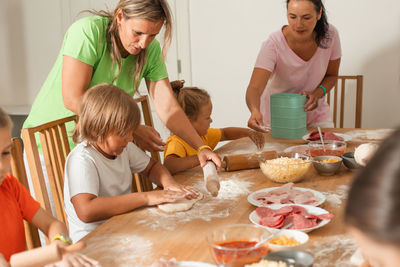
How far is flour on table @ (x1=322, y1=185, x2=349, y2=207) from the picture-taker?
150 centimetres

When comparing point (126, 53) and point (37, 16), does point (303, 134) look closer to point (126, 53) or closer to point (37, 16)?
point (126, 53)

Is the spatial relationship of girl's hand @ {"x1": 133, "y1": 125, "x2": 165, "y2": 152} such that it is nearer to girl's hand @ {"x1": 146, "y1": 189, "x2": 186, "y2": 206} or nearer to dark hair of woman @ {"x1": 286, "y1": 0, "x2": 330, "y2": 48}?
girl's hand @ {"x1": 146, "y1": 189, "x2": 186, "y2": 206}

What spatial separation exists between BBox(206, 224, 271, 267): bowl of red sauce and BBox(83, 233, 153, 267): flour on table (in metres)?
0.19

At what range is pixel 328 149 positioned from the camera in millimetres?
2014

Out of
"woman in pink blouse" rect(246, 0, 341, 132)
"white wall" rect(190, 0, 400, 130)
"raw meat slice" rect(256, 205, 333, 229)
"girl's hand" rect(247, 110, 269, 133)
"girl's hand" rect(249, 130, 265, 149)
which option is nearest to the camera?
"raw meat slice" rect(256, 205, 333, 229)

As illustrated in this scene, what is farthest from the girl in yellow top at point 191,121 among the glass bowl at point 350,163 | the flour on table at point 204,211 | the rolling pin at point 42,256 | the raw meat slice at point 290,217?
the rolling pin at point 42,256

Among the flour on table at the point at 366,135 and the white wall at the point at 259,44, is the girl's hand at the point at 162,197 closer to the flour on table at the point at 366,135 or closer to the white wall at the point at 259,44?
the flour on table at the point at 366,135

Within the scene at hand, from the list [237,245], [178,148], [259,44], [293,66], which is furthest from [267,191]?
[259,44]

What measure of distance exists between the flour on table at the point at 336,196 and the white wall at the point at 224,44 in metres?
2.27

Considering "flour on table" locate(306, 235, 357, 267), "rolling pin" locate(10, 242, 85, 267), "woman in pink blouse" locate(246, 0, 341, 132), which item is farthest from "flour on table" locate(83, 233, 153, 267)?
"woman in pink blouse" locate(246, 0, 341, 132)

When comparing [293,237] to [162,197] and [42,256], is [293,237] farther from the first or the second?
[42,256]

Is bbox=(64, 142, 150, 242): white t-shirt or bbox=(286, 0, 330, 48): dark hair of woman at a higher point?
bbox=(286, 0, 330, 48): dark hair of woman

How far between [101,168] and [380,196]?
1224 mm

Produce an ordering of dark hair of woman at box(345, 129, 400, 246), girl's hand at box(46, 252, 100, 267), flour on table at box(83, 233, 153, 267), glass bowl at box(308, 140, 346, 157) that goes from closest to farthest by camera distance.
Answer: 1. dark hair of woman at box(345, 129, 400, 246)
2. girl's hand at box(46, 252, 100, 267)
3. flour on table at box(83, 233, 153, 267)
4. glass bowl at box(308, 140, 346, 157)
